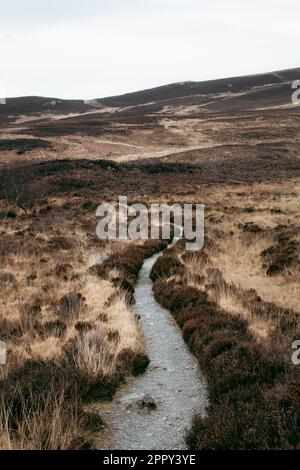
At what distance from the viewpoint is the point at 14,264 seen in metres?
18.3

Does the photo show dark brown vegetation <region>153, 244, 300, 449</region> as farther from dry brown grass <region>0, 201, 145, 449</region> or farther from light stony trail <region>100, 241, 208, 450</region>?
dry brown grass <region>0, 201, 145, 449</region>

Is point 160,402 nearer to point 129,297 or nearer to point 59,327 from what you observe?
point 59,327

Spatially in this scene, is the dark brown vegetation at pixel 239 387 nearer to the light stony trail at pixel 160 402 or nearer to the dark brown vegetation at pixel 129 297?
the dark brown vegetation at pixel 129 297

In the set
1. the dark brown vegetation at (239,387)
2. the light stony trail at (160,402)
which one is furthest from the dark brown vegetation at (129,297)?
the light stony trail at (160,402)

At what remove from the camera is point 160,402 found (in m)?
7.54

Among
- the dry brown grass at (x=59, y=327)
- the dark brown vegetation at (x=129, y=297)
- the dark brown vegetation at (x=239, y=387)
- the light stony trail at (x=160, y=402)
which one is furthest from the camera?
the light stony trail at (x=160, y=402)

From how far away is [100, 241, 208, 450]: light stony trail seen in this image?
6.36m

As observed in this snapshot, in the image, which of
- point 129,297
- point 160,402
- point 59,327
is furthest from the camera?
point 129,297

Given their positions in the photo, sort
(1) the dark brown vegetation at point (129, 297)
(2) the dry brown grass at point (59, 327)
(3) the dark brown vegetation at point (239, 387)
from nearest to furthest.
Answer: (3) the dark brown vegetation at point (239, 387) → (2) the dry brown grass at point (59, 327) → (1) the dark brown vegetation at point (129, 297)

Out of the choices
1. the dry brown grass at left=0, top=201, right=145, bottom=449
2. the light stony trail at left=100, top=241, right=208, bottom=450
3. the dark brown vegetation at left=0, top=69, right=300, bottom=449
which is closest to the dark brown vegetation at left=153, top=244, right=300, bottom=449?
the dark brown vegetation at left=0, top=69, right=300, bottom=449

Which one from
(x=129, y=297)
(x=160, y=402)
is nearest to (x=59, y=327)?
(x=129, y=297)

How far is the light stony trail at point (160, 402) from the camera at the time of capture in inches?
250

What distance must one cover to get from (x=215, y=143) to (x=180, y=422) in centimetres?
→ 6810
